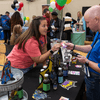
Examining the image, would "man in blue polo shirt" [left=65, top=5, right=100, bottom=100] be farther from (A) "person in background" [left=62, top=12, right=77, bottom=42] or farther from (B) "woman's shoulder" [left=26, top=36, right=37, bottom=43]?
(A) "person in background" [left=62, top=12, right=77, bottom=42]

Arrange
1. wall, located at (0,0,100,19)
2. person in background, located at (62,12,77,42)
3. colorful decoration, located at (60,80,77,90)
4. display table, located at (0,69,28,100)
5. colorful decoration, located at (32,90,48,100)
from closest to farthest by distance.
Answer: display table, located at (0,69,28,100) → colorful decoration, located at (32,90,48,100) → colorful decoration, located at (60,80,77,90) → person in background, located at (62,12,77,42) → wall, located at (0,0,100,19)

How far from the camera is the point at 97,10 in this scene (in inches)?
46.6

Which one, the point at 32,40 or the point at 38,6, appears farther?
the point at 38,6

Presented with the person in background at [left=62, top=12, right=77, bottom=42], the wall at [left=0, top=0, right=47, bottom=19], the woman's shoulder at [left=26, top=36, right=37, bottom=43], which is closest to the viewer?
the woman's shoulder at [left=26, top=36, right=37, bottom=43]

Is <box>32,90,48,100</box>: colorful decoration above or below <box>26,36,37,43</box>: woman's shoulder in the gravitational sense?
below

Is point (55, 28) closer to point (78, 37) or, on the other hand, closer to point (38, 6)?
point (78, 37)

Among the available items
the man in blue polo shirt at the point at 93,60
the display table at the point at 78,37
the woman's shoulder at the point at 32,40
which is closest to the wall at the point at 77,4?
the display table at the point at 78,37

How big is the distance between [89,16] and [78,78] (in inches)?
30.1

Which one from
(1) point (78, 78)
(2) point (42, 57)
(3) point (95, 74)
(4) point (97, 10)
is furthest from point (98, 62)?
(2) point (42, 57)

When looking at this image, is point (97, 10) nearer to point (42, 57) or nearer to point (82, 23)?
point (42, 57)

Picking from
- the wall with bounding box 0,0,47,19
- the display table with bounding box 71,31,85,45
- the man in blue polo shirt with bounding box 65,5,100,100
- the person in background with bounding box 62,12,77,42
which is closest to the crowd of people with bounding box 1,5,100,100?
the man in blue polo shirt with bounding box 65,5,100,100

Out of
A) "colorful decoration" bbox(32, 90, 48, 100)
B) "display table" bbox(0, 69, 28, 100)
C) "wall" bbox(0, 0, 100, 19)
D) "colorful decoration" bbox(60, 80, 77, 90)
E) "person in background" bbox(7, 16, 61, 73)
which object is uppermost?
"wall" bbox(0, 0, 100, 19)

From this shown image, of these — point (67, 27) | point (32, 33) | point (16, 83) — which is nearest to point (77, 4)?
point (67, 27)

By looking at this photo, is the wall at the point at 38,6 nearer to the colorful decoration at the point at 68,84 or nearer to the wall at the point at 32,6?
the wall at the point at 32,6
